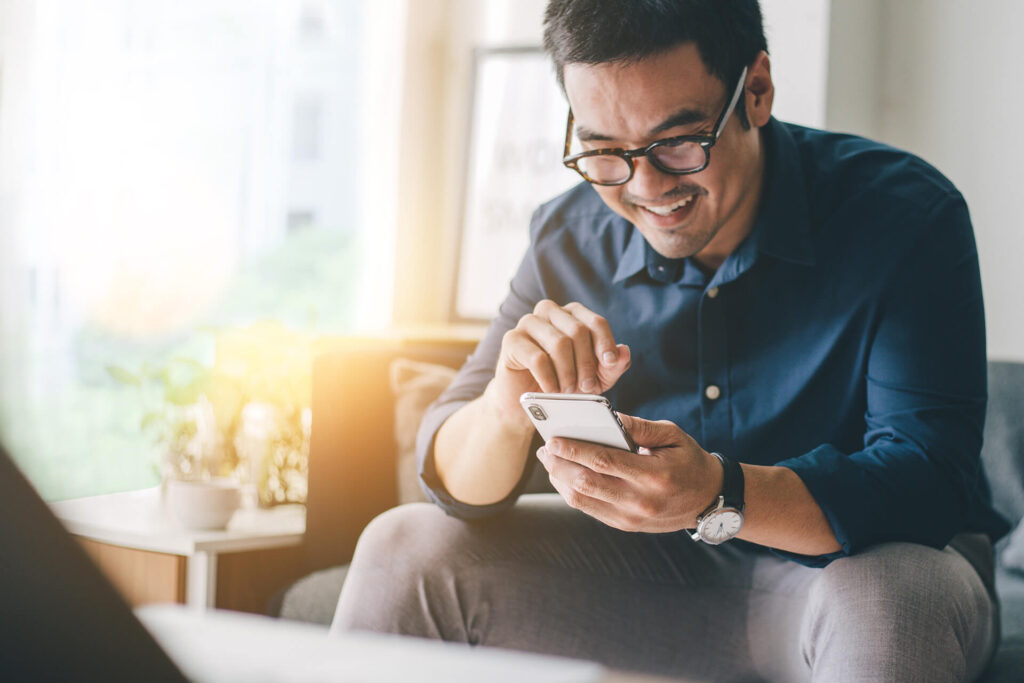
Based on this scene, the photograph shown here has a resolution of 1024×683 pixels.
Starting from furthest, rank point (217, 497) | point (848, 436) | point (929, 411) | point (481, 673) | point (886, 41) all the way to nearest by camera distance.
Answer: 1. point (886, 41)
2. point (217, 497)
3. point (848, 436)
4. point (929, 411)
5. point (481, 673)

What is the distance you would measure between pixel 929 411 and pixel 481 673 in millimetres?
741

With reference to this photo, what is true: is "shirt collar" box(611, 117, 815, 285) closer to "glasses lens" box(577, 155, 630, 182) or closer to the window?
"glasses lens" box(577, 155, 630, 182)

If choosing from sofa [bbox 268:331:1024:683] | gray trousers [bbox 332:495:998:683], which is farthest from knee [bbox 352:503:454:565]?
sofa [bbox 268:331:1024:683]

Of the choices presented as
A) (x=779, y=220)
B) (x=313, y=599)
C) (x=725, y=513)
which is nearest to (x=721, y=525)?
(x=725, y=513)

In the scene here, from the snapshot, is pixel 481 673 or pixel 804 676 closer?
pixel 481 673

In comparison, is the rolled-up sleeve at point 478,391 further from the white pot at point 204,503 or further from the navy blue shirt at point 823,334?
the white pot at point 204,503

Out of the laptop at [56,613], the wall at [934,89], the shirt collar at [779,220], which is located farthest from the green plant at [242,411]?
the laptop at [56,613]

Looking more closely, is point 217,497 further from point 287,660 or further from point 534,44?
point 534,44

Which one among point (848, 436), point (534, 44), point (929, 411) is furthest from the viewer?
point (534, 44)

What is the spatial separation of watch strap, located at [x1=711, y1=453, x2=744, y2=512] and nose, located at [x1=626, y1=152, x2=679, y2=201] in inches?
13.9

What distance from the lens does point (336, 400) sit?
5.97ft

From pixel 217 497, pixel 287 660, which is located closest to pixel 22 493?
pixel 287 660

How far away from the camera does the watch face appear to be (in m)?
0.94

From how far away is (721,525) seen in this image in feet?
3.12
